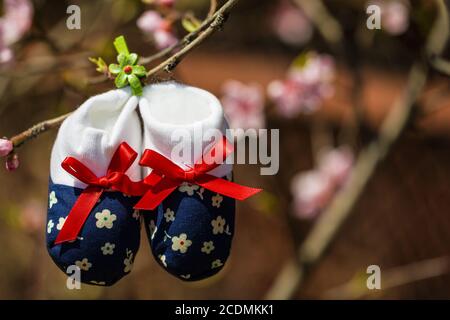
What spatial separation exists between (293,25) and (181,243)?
2.33 metres

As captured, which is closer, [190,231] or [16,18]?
[190,231]

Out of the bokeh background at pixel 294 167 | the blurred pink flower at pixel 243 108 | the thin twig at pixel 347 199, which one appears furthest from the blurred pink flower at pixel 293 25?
the thin twig at pixel 347 199

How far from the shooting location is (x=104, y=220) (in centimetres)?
92

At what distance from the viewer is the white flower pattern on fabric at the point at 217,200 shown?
94cm

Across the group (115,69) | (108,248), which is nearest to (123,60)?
(115,69)

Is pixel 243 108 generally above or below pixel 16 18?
below

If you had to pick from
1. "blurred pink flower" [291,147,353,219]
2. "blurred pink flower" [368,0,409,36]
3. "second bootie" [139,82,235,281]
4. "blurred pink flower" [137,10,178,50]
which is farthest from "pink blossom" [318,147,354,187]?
"second bootie" [139,82,235,281]

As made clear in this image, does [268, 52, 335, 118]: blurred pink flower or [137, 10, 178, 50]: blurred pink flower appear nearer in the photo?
[137, 10, 178, 50]: blurred pink flower

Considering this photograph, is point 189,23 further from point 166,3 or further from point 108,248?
point 108,248

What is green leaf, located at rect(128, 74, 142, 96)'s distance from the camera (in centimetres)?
93

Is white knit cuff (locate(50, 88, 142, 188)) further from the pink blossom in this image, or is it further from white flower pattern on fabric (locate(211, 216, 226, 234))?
the pink blossom

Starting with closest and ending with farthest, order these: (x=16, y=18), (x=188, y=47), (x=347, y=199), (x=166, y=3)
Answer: (x=188, y=47) < (x=166, y=3) < (x=16, y=18) < (x=347, y=199)

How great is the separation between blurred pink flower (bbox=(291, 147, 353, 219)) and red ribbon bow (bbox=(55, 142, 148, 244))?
1309 mm

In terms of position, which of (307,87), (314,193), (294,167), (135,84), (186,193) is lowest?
(294,167)
